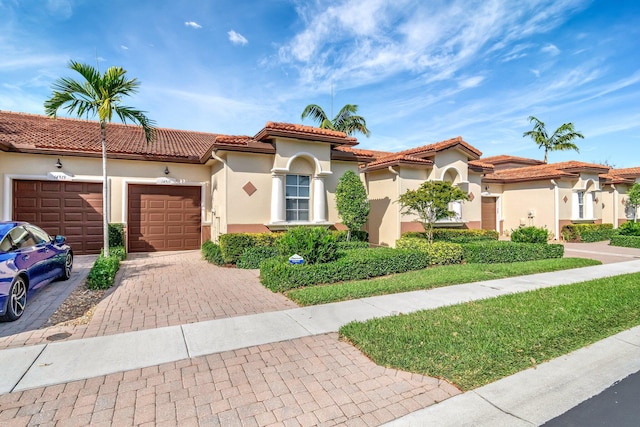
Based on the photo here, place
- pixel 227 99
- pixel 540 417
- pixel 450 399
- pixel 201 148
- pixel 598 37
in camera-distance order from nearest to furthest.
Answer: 1. pixel 540 417
2. pixel 450 399
3. pixel 598 37
4. pixel 227 99
5. pixel 201 148

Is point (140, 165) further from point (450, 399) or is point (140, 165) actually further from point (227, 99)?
point (450, 399)

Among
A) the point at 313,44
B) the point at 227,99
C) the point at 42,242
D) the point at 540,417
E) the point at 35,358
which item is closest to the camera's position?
the point at 540,417

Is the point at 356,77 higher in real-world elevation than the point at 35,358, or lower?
higher

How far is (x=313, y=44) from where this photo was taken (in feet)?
41.5

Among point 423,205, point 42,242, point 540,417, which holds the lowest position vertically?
point 540,417

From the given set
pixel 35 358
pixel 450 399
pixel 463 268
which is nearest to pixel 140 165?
pixel 35 358

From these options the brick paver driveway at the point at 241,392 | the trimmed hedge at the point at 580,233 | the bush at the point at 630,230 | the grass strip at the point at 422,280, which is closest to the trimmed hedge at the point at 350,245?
the grass strip at the point at 422,280

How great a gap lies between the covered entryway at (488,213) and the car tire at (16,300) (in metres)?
20.1

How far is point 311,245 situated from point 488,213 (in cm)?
1524

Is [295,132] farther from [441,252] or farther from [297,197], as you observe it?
[441,252]

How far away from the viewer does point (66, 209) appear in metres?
11.8

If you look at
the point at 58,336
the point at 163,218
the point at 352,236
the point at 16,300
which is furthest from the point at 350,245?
the point at 16,300

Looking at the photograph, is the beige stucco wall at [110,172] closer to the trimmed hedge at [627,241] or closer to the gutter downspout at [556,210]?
the gutter downspout at [556,210]

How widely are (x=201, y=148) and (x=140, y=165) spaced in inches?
122
